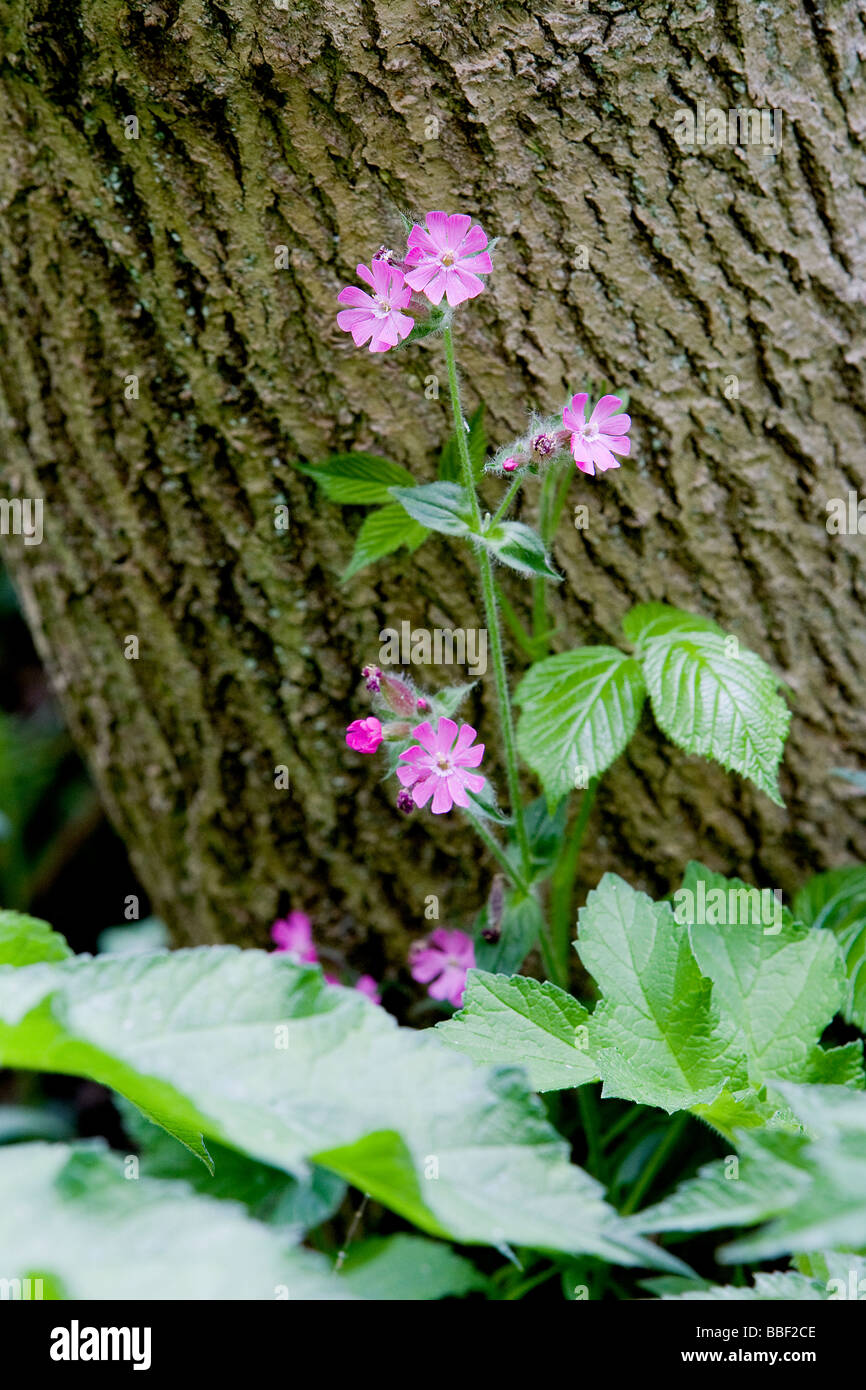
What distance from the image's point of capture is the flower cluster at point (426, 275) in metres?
1.17

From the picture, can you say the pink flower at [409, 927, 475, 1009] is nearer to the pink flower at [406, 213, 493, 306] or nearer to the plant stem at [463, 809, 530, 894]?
the plant stem at [463, 809, 530, 894]

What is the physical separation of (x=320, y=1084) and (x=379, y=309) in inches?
34.4

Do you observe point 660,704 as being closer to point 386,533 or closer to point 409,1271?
point 386,533

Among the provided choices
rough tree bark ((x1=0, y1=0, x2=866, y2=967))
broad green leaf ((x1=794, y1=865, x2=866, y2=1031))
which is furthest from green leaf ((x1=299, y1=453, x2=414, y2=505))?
broad green leaf ((x1=794, y1=865, x2=866, y2=1031))

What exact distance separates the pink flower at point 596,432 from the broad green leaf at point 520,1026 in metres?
0.61

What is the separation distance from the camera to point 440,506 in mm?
1255

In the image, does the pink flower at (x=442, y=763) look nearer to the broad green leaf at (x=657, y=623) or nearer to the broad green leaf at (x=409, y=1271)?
the broad green leaf at (x=657, y=623)

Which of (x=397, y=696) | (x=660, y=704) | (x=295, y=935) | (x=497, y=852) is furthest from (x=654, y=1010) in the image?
(x=295, y=935)

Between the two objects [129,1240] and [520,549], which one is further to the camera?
[520,549]

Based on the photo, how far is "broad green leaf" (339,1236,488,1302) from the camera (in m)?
1.40

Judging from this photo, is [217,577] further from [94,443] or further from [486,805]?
[486,805]

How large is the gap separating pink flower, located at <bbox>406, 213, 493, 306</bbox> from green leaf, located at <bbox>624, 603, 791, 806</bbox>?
0.52 metres

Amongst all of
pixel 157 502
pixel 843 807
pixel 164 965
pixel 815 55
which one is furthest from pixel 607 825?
pixel 815 55

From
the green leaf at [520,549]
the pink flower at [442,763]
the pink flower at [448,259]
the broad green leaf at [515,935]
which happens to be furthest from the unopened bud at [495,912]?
the pink flower at [448,259]
